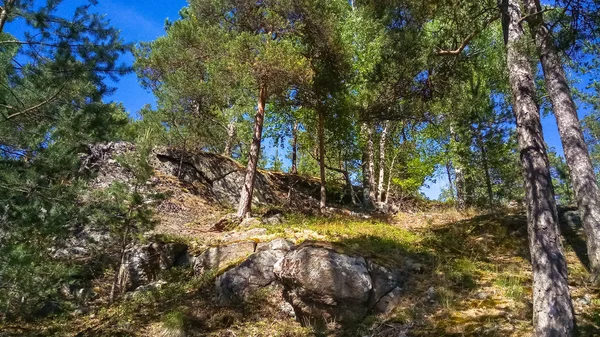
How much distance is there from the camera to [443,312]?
595 cm

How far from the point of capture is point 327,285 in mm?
6387

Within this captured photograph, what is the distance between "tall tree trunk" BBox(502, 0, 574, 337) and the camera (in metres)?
4.79

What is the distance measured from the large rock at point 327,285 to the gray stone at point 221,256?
6.13ft

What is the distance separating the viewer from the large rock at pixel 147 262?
29.0 ft

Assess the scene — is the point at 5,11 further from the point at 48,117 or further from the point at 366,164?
the point at 366,164

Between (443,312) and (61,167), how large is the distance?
6701mm

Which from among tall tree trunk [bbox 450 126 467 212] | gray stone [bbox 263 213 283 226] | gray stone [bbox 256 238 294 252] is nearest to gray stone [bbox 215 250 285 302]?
gray stone [bbox 256 238 294 252]

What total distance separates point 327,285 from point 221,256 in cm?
341

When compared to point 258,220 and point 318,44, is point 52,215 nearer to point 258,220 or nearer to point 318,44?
point 258,220

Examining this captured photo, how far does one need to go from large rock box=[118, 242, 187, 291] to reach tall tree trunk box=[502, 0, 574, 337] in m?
7.88

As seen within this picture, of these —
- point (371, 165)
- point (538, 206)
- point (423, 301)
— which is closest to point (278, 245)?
point (423, 301)

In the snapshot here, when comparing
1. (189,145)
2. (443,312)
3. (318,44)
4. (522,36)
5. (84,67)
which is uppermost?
(318,44)

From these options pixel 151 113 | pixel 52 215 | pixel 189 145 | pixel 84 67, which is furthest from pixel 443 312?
pixel 151 113

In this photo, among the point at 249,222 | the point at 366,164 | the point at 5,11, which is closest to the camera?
the point at 5,11
